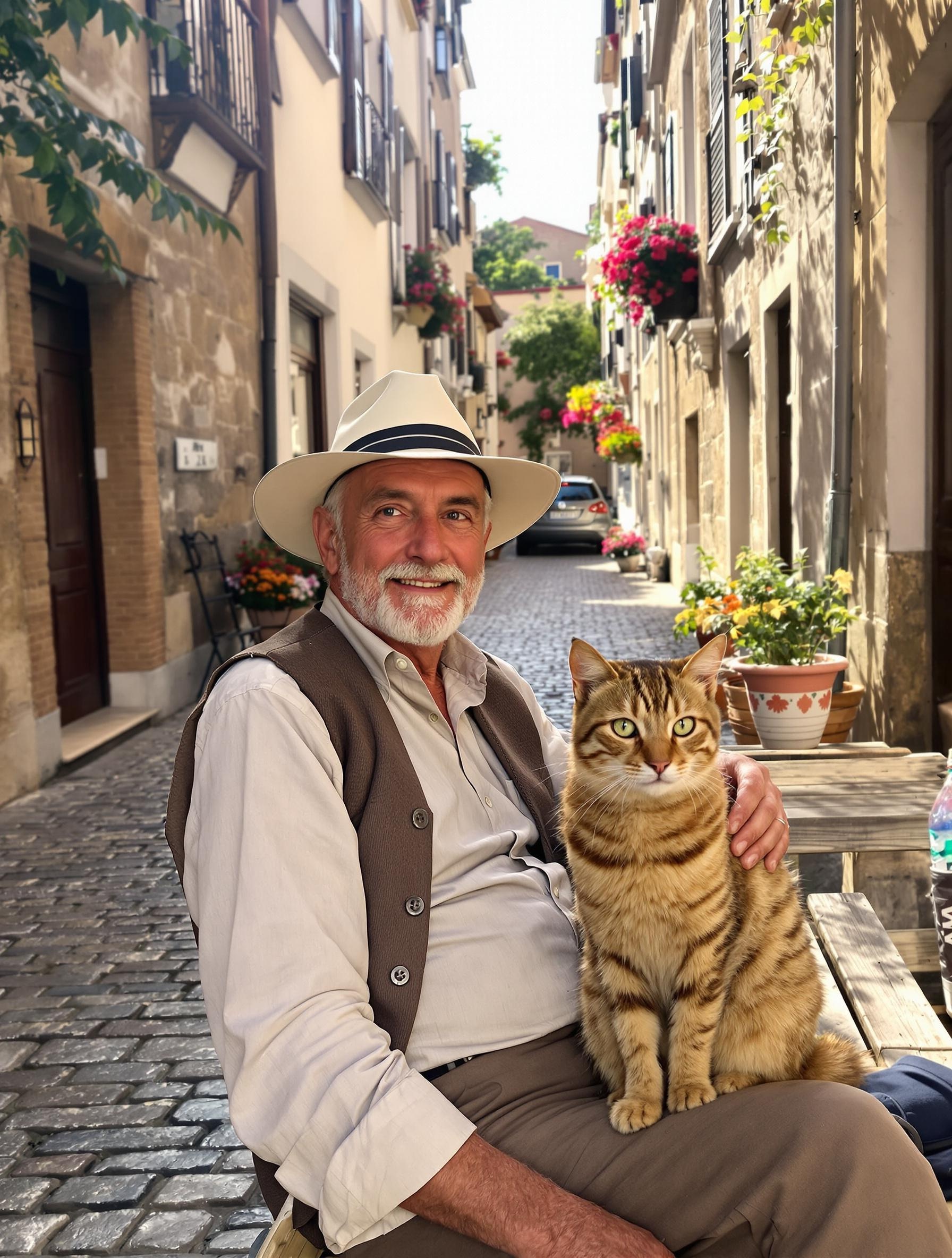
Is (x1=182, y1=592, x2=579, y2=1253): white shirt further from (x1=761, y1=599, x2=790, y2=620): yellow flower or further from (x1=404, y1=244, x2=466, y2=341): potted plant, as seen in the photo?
(x1=404, y1=244, x2=466, y2=341): potted plant

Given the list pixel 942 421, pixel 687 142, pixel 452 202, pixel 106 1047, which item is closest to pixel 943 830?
pixel 106 1047

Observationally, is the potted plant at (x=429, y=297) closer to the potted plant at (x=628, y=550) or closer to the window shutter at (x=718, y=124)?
the potted plant at (x=628, y=550)

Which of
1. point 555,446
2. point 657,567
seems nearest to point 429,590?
point 657,567

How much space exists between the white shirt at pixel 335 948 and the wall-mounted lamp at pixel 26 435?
4.17 m

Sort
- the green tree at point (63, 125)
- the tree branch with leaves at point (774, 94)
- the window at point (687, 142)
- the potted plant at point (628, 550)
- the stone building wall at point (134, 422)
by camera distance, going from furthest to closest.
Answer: the potted plant at point (628, 550) → the window at point (687, 142) → the stone building wall at point (134, 422) → the tree branch with leaves at point (774, 94) → the green tree at point (63, 125)

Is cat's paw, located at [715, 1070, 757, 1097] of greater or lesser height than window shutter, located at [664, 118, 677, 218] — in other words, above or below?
below

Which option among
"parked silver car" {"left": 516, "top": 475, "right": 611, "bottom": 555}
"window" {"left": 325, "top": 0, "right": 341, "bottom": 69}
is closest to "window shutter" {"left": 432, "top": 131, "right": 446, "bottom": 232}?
"parked silver car" {"left": 516, "top": 475, "right": 611, "bottom": 555}

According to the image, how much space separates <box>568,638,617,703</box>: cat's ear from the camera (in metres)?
2.03

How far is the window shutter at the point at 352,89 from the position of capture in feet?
40.5

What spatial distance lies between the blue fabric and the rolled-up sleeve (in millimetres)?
792

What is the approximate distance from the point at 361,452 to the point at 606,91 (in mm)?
28402

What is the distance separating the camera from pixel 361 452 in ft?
6.72

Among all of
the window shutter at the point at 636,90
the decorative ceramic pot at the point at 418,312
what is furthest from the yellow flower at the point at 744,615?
the window shutter at the point at 636,90

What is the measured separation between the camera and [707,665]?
2068mm
